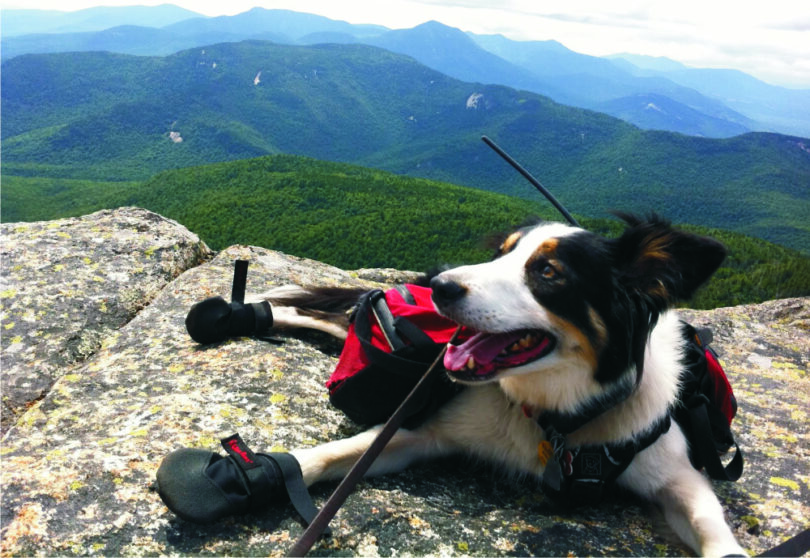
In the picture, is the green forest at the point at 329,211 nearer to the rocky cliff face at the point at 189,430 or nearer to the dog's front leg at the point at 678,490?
the rocky cliff face at the point at 189,430

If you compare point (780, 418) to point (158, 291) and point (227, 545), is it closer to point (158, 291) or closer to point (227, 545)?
point (227, 545)

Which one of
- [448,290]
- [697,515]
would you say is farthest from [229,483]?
[697,515]

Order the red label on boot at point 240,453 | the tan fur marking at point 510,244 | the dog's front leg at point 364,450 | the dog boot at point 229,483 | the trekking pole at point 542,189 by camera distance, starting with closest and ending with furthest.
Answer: the dog boot at point 229,483 < the red label on boot at point 240,453 < the dog's front leg at point 364,450 < the tan fur marking at point 510,244 < the trekking pole at point 542,189

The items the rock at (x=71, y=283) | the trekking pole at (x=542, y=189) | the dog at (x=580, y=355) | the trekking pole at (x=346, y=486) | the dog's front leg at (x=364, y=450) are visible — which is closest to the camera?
the trekking pole at (x=346, y=486)

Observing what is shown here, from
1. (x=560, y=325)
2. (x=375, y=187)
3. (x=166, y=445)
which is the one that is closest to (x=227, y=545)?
(x=166, y=445)

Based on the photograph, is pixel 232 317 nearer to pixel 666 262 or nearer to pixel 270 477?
pixel 270 477

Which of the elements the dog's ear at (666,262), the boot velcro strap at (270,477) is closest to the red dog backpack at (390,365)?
the boot velcro strap at (270,477)

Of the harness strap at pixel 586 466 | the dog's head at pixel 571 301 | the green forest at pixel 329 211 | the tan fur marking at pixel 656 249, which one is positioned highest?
the tan fur marking at pixel 656 249
